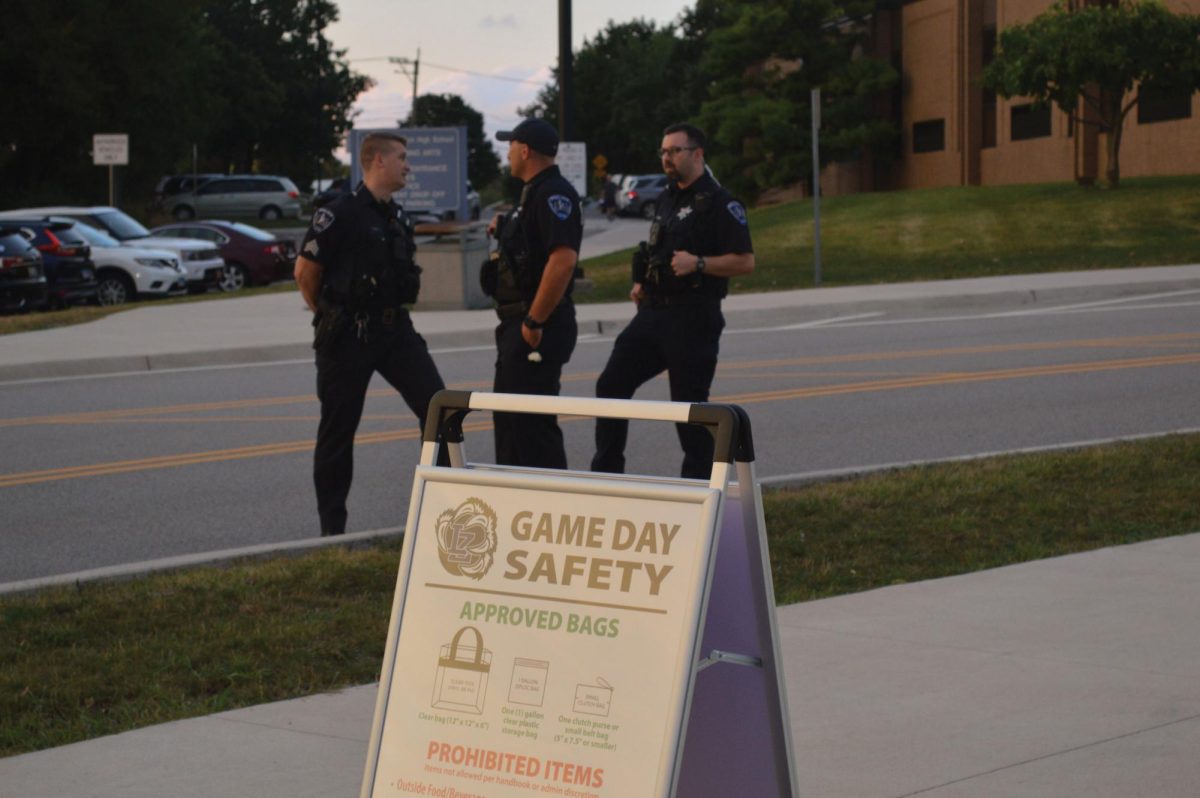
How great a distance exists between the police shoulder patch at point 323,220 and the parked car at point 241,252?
87.7ft

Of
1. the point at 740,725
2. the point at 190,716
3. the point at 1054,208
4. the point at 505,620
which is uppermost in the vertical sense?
the point at 1054,208

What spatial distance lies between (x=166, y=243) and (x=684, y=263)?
82.3ft

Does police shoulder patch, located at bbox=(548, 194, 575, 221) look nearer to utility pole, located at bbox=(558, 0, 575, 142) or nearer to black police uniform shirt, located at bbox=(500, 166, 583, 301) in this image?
black police uniform shirt, located at bbox=(500, 166, 583, 301)

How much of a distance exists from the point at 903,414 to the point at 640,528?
9.39 m

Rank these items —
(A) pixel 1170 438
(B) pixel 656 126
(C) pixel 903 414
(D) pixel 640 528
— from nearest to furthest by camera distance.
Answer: (D) pixel 640 528
(A) pixel 1170 438
(C) pixel 903 414
(B) pixel 656 126

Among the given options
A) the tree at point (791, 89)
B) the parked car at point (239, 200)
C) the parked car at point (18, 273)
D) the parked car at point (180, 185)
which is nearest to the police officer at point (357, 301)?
the parked car at point (18, 273)

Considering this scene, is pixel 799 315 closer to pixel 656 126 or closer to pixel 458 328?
pixel 458 328

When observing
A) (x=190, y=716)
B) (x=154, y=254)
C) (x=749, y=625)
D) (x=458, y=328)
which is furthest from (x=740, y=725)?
(x=154, y=254)

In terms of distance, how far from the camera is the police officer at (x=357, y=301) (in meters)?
7.78

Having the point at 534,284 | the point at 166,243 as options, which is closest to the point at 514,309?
the point at 534,284

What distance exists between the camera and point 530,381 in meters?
7.71

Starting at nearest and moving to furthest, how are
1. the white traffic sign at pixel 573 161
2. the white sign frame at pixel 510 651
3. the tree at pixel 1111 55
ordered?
the white sign frame at pixel 510 651, the white traffic sign at pixel 573 161, the tree at pixel 1111 55

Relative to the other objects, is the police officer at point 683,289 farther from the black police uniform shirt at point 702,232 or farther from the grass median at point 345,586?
the grass median at point 345,586

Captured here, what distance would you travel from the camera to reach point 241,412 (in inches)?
535
